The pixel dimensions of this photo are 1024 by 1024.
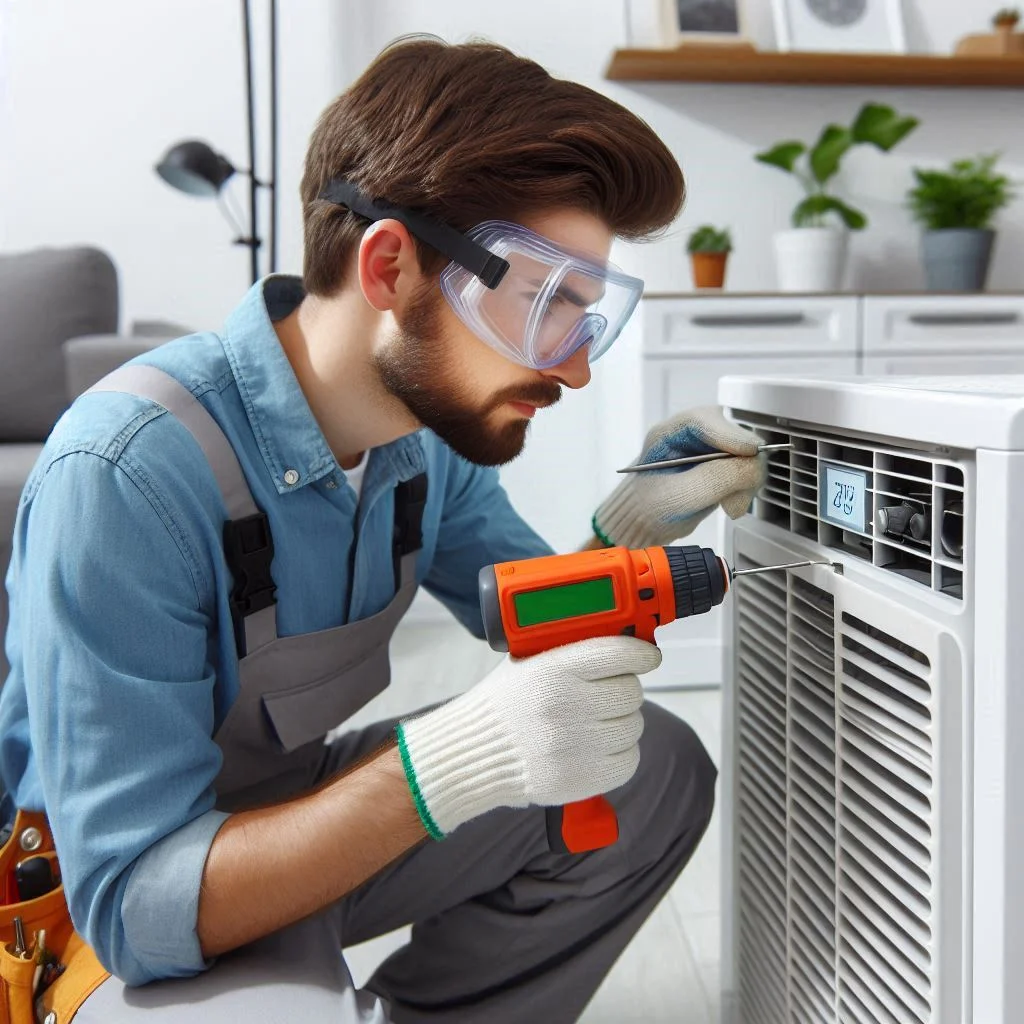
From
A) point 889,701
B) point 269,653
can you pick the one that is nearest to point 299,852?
point 269,653

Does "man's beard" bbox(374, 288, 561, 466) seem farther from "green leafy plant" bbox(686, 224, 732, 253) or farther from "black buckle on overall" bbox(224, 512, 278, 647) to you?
"green leafy plant" bbox(686, 224, 732, 253)

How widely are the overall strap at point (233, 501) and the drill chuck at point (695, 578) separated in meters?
0.36

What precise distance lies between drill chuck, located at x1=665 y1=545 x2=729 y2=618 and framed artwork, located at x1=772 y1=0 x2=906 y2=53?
240cm

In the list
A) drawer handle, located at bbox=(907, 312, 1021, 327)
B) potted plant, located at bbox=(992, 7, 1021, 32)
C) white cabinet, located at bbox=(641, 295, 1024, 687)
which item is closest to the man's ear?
white cabinet, located at bbox=(641, 295, 1024, 687)

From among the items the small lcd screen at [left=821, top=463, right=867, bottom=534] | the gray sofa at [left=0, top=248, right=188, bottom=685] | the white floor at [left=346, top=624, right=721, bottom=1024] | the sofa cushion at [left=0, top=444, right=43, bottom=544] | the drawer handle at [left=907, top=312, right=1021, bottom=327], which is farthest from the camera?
the drawer handle at [left=907, top=312, right=1021, bottom=327]

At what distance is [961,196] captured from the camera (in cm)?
250

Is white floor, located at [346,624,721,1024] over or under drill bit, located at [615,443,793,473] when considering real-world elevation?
under

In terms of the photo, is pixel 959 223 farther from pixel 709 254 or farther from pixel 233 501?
pixel 233 501

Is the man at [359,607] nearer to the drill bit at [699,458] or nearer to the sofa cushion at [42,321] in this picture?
the drill bit at [699,458]

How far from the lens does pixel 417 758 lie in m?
0.71

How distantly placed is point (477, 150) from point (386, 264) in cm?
13

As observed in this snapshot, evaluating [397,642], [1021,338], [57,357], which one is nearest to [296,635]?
[57,357]

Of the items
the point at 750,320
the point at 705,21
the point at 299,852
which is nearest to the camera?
the point at 299,852

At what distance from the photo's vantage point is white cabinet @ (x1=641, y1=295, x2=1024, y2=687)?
220 centimetres
